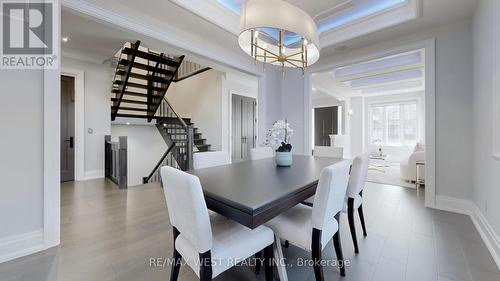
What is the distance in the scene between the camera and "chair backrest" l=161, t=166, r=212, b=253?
1054mm

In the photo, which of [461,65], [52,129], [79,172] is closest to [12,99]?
[52,129]

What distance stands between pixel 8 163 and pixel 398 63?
6747 millimetres

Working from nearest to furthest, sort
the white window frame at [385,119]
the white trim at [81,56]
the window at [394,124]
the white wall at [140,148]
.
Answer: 1. the white trim at [81,56]
2. the white wall at [140,148]
3. the white window frame at [385,119]
4. the window at [394,124]

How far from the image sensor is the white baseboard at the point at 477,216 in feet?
6.07

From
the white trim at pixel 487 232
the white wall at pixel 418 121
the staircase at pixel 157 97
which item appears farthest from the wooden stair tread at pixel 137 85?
the white wall at pixel 418 121

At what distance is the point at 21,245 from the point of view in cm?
184

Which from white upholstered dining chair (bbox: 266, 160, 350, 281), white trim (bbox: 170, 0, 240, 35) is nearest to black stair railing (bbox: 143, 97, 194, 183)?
white trim (bbox: 170, 0, 240, 35)

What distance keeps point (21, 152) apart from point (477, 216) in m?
4.79

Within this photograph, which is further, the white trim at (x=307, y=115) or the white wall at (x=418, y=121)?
the white wall at (x=418, y=121)

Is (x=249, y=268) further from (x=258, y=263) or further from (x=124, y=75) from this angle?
(x=124, y=75)

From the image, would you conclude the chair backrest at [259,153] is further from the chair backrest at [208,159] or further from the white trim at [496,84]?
the white trim at [496,84]

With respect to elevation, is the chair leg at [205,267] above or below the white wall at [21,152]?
below

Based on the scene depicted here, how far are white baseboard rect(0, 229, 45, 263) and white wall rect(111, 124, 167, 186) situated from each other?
4778 millimetres

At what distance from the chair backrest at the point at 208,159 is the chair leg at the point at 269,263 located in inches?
47.0
